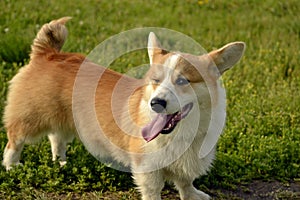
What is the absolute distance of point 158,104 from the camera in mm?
3832

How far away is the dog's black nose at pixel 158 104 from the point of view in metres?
3.83

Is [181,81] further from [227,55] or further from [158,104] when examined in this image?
[227,55]

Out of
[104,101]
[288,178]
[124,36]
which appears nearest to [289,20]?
[124,36]

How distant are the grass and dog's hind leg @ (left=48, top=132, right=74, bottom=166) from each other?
0.08 meters

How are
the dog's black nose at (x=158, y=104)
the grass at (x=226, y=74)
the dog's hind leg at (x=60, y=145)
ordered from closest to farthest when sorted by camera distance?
the dog's black nose at (x=158, y=104), the grass at (x=226, y=74), the dog's hind leg at (x=60, y=145)

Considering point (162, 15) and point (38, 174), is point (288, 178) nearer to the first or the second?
point (38, 174)

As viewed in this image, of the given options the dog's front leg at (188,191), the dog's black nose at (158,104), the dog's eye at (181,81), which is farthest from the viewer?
the dog's front leg at (188,191)

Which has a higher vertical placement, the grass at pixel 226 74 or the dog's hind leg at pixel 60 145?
the dog's hind leg at pixel 60 145

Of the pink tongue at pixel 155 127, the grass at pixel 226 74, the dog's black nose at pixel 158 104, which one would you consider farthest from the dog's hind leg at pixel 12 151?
the dog's black nose at pixel 158 104

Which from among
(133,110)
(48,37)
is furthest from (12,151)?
(133,110)

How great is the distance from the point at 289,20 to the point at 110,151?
5092 mm

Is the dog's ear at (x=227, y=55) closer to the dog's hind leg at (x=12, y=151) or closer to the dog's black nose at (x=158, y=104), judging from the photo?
the dog's black nose at (x=158, y=104)

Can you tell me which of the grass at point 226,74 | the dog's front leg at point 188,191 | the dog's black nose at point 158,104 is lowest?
the grass at point 226,74

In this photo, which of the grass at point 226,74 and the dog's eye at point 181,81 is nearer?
the dog's eye at point 181,81
